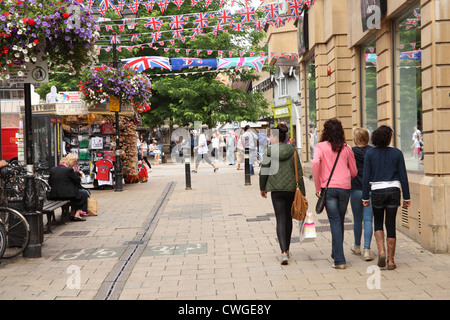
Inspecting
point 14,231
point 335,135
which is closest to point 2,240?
point 14,231

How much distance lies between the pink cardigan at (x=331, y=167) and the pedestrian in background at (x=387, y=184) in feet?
1.04

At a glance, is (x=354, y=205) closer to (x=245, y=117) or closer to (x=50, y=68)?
(x=50, y=68)

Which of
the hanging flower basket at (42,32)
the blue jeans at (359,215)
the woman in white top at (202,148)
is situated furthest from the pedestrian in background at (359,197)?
the woman in white top at (202,148)

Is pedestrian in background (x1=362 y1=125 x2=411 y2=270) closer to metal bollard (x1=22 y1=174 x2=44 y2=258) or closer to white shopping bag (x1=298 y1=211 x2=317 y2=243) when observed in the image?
white shopping bag (x1=298 y1=211 x2=317 y2=243)

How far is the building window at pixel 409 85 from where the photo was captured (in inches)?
360

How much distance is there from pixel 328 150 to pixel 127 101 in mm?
11697

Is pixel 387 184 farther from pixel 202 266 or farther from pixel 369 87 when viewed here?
pixel 369 87

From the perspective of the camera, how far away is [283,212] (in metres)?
7.59

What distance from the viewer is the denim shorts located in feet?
22.5

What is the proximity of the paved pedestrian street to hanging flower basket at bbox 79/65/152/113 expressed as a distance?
5.84m

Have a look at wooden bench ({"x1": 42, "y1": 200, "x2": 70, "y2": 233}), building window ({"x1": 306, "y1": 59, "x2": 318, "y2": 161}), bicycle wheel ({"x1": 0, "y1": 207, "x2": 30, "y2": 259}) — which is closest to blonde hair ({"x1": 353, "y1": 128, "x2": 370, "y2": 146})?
bicycle wheel ({"x1": 0, "y1": 207, "x2": 30, "y2": 259})

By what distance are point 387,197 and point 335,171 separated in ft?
2.23

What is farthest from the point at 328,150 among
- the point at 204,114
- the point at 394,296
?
the point at 204,114

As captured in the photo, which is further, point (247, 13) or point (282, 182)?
point (247, 13)
